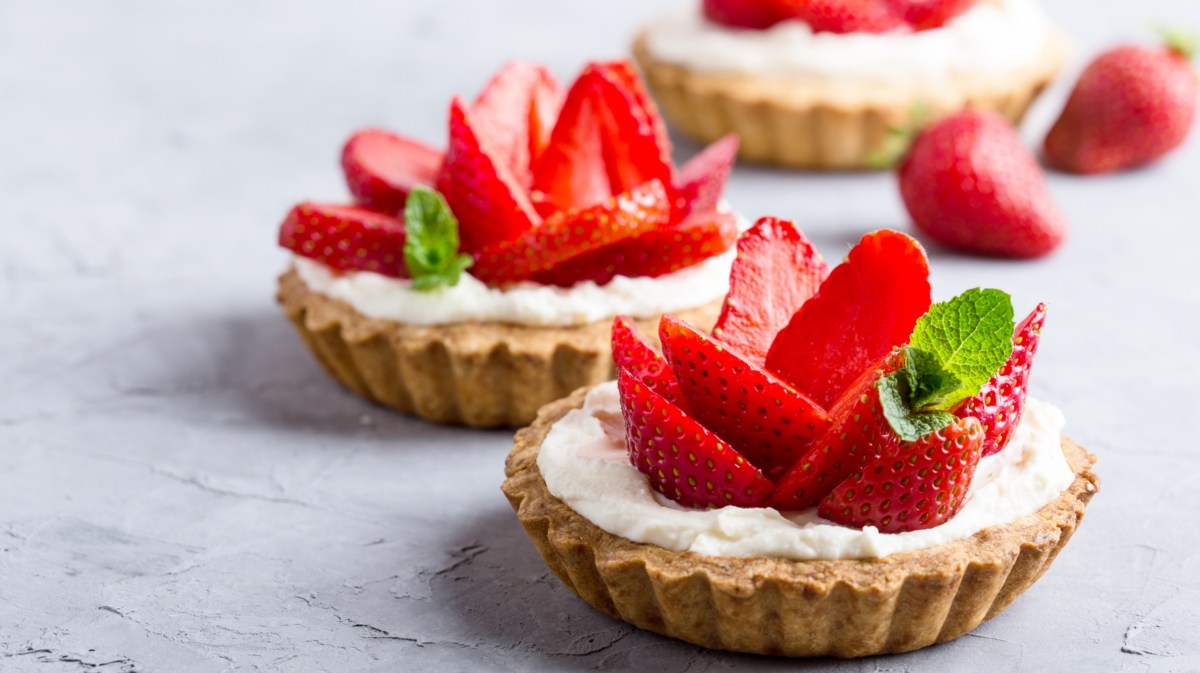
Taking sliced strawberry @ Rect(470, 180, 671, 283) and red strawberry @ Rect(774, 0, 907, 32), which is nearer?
sliced strawberry @ Rect(470, 180, 671, 283)

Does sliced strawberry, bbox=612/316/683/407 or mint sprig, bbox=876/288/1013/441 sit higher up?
Answer: mint sprig, bbox=876/288/1013/441

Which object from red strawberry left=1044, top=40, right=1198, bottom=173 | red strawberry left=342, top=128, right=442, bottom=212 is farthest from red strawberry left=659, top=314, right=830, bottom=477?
red strawberry left=1044, top=40, right=1198, bottom=173

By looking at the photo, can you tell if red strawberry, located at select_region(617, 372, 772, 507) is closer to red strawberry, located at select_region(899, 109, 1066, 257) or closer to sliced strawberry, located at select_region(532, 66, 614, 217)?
sliced strawberry, located at select_region(532, 66, 614, 217)

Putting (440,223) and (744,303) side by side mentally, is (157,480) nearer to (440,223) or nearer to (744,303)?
(440,223)

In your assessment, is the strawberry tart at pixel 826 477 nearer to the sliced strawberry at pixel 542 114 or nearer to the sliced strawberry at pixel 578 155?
the sliced strawberry at pixel 578 155

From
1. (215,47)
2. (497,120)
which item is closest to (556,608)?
(497,120)

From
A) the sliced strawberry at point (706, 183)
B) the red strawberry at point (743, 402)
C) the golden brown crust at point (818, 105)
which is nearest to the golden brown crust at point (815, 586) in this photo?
the red strawberry at point (743, 402)
